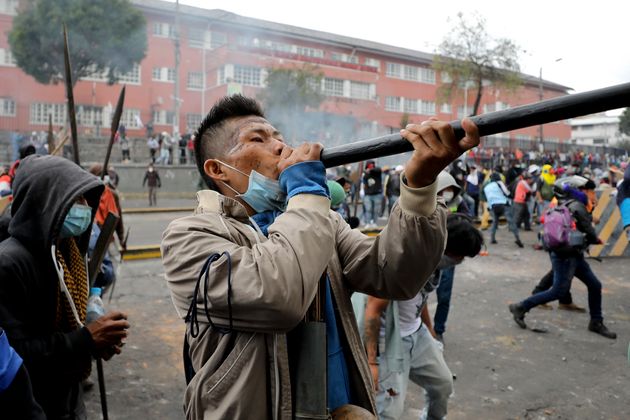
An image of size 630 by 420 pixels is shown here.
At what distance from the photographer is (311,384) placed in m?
1.40

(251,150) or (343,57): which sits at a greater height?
(343,57)

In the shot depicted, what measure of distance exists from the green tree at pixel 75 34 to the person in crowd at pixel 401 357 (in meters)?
26.5

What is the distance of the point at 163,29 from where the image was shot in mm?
36500

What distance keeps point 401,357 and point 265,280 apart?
1.92 metres

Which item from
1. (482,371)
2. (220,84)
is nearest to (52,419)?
(482,371)

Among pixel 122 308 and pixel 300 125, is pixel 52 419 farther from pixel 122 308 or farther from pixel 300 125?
pixel 300 125

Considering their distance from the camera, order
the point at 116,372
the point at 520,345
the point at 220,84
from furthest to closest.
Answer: the point at 220,84 → the point at 520,345 → the point at 116,372

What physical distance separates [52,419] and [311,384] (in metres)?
1.47

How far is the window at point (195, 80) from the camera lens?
121 feet

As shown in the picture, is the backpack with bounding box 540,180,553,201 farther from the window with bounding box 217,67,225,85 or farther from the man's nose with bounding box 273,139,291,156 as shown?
the window with bounding box 217,67,225,85

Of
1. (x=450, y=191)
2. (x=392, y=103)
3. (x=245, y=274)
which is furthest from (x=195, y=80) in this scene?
(x=245, y=274)

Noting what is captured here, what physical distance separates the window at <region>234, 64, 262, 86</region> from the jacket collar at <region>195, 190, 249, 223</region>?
1427 inches

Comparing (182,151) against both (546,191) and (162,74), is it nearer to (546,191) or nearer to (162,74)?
(162,74)

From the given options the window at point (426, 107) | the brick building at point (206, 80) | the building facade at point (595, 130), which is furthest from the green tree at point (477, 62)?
the building facade at point (595, 130)
